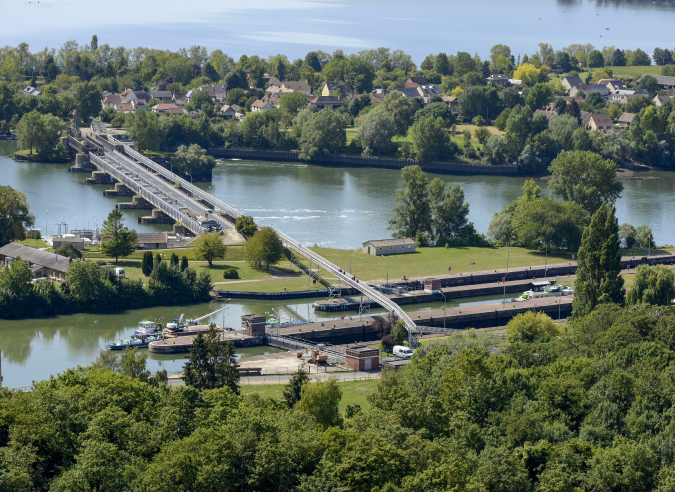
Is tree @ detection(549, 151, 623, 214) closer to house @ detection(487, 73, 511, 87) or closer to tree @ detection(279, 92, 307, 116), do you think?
tree @ detection(279, 92, 307, 116)

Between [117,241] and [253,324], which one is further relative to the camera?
[117,241]

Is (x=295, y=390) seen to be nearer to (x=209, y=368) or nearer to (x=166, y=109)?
(x=209, y=368)

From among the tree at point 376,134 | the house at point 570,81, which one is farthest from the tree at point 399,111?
the house at point 570,81

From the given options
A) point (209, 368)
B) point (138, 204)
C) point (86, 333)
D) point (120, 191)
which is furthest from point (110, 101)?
point (209, 368)

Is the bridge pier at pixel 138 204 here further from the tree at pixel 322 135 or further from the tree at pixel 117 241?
the tree at pixel 322 135

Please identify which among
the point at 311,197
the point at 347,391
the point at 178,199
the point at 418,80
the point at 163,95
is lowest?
the point at 347,391

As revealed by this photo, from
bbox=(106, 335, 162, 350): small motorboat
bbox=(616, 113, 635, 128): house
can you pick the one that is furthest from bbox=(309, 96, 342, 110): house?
bbox=(106, 335, 162, 350): small motorboat
